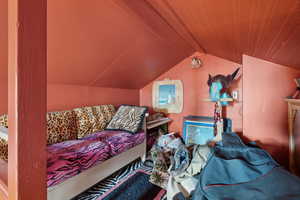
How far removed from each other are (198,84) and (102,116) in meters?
1.77

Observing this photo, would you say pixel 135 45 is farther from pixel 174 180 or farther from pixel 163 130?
pixel 163 130

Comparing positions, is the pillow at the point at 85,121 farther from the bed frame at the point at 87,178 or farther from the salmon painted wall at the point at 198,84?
the salmon painted wall at the point at 198,84

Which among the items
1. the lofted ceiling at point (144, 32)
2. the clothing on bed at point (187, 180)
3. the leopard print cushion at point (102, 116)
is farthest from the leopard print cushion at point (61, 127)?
the clothing on bed at point (187, 180)

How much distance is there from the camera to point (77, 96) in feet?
6.14

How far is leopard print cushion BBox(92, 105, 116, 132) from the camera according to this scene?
1.89 metres

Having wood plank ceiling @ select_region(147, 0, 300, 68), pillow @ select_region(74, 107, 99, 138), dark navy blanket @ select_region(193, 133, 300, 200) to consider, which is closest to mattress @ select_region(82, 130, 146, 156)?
pillow @ select_region(74, 107, 99, 138)

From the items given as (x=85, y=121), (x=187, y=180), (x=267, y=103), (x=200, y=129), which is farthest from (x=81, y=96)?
(x=267, y=103)

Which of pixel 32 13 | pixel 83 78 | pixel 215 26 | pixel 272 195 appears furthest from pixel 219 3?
pixel 83 78

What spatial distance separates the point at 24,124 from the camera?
15.0 inches

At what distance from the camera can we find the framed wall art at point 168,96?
2527mm

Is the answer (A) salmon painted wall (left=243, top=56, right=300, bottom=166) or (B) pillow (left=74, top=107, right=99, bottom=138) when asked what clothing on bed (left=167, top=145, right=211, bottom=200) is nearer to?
(A) salmon painted wall (left=243, top=56, right=300, bottom=166)

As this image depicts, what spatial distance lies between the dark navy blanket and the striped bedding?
985mm

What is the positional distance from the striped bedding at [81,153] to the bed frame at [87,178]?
50 millimetres

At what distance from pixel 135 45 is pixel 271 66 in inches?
54.6
